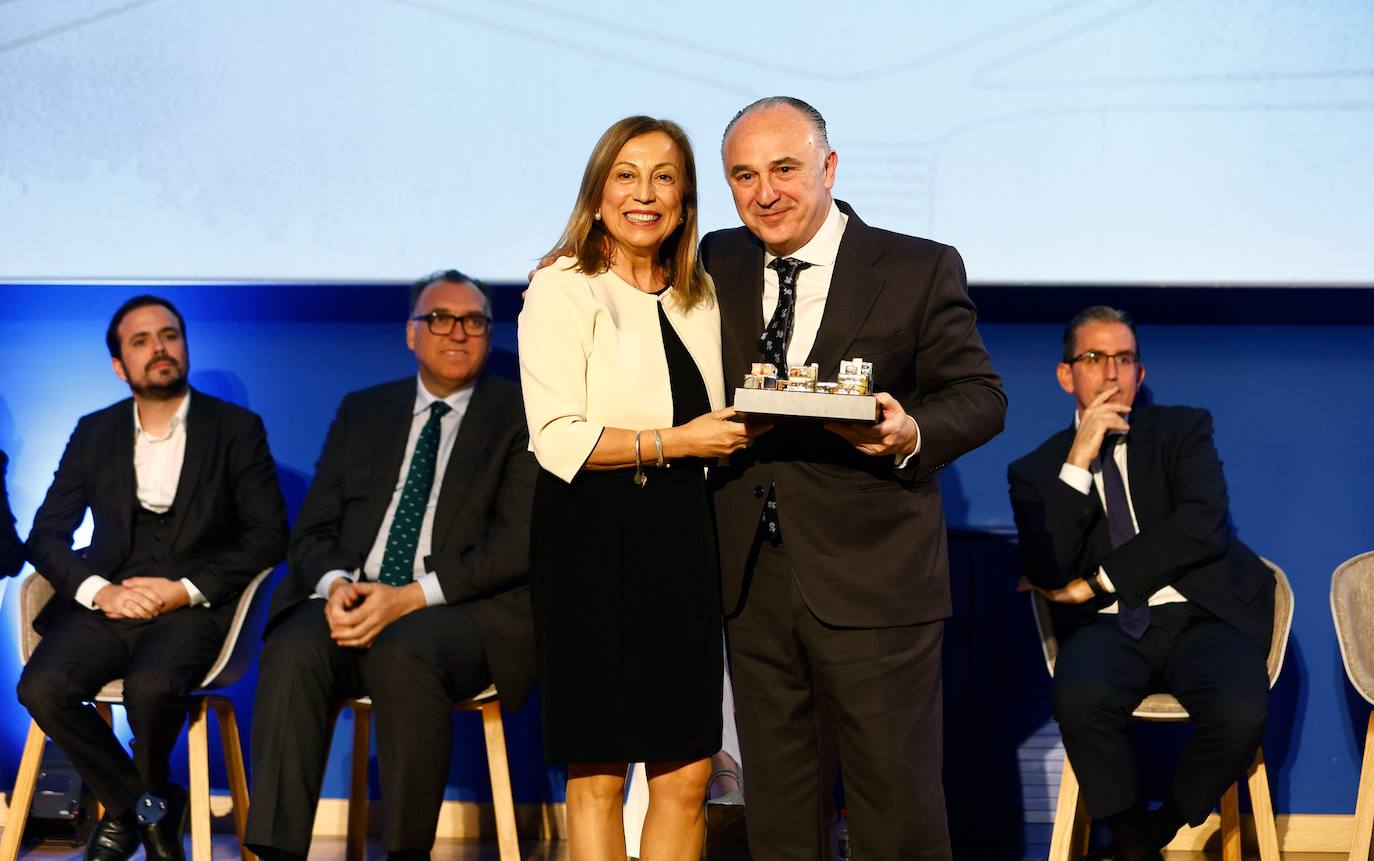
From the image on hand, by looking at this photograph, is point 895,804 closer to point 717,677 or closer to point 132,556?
point 717,677

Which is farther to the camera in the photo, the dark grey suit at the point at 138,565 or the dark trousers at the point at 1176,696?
the dark grey suit at the point at 138,565

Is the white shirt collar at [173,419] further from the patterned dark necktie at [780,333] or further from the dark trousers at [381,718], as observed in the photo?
the patterned dark necktie at [780,333]

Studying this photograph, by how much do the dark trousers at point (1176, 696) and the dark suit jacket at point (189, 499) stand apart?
7.03 ft

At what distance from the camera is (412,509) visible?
12.2 ft

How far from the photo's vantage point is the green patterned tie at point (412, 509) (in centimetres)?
365

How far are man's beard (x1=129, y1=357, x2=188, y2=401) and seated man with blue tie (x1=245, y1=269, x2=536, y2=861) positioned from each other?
47 centimetres

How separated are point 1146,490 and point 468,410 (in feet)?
5.98

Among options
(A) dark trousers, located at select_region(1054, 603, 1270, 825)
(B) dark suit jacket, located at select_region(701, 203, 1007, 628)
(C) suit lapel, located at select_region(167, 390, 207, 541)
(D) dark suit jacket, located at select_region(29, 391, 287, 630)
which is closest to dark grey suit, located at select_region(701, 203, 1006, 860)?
(B) dark suit jacket, located at select_region(701, 203, 1007, 628)

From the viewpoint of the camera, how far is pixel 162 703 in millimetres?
3475

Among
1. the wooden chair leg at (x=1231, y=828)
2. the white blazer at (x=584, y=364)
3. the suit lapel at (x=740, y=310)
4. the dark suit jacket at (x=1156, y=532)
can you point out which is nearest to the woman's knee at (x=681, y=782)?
the white blazer at (x=584, y=364)

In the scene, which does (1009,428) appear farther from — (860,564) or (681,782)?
(681,782)

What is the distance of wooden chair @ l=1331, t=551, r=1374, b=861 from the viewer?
3471mm

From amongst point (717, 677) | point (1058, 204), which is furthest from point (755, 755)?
point (1058, 204)

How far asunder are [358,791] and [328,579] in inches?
23.9
